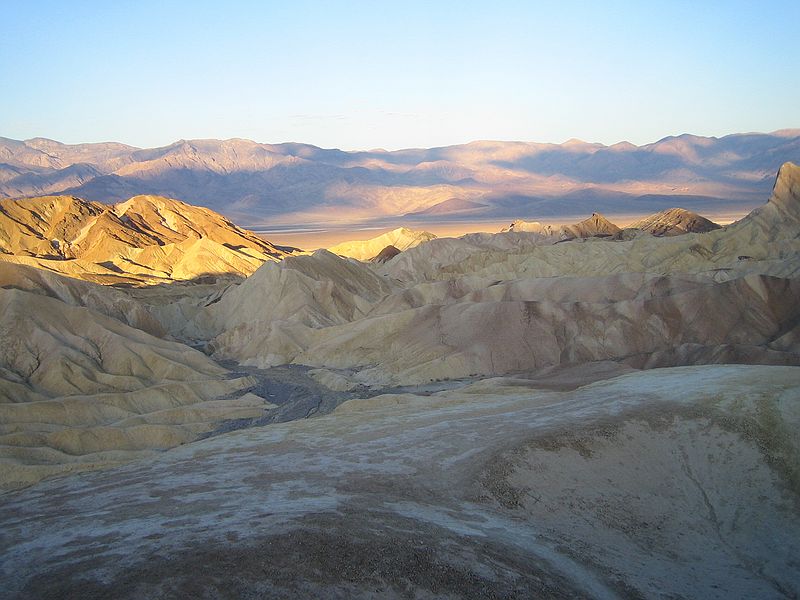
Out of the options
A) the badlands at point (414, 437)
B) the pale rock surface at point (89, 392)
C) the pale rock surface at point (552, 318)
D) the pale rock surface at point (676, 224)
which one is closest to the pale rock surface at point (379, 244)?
the pale rock surface at point (676, 224)

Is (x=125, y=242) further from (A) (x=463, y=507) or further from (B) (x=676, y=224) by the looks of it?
(A) (x=463, y=507)

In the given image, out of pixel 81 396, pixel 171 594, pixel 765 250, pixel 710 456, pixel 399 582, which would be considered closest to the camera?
pixel 171 594

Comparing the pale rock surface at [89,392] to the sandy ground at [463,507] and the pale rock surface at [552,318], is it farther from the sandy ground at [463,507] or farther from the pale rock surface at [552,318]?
the pale rock surface at [552,318]

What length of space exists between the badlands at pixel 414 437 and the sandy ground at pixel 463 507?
10cm

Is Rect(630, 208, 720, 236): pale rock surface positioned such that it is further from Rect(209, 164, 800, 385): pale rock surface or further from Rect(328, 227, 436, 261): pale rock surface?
Rect(328, 227, 436, 261): pale rock surface

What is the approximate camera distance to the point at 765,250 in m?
81.5

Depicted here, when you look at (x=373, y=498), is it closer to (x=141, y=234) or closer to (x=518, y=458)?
(x=518, y=458)

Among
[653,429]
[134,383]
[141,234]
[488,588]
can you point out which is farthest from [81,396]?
[141,234]

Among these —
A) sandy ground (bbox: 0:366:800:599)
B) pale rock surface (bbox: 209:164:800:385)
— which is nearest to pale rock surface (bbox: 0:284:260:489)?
sandy ground (bbox: 0:366:800:599)

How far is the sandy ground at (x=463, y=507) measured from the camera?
14727 millimetres

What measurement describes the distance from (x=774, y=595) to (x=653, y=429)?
9.25m

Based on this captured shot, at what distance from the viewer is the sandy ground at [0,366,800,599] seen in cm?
1473

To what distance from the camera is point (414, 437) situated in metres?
28.9

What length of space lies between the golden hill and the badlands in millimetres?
22791
